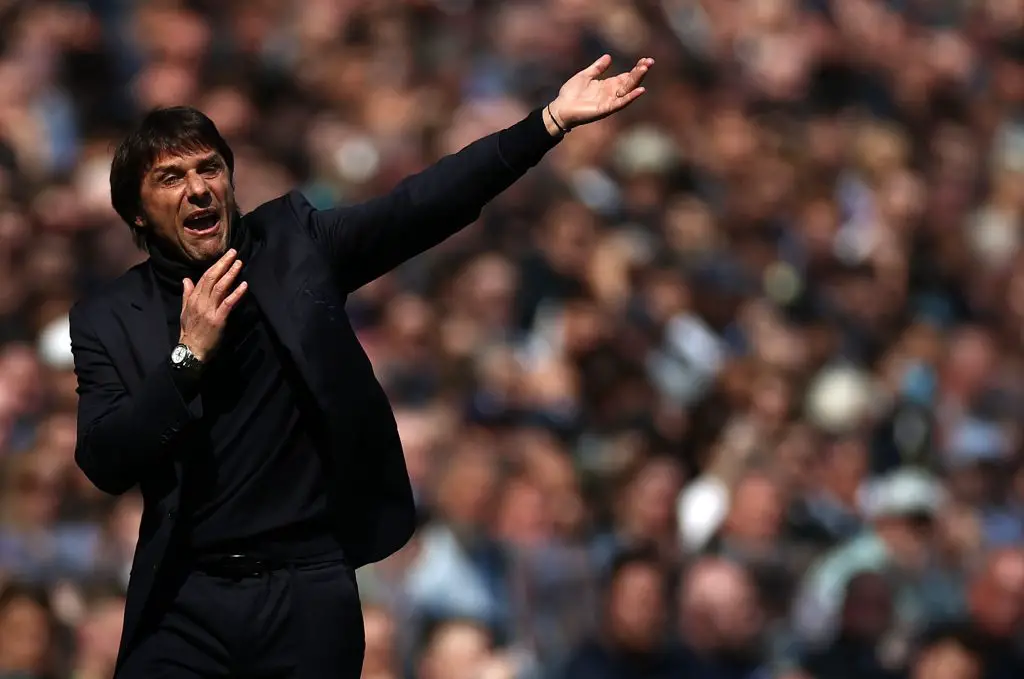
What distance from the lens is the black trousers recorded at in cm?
411

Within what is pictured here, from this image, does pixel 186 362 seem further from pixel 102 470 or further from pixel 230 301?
pixel 102 470

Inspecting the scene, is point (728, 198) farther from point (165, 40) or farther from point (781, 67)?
point (165, 40)

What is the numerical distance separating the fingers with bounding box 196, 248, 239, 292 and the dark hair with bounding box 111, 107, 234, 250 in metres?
0.27

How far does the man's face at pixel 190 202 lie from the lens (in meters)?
4.08

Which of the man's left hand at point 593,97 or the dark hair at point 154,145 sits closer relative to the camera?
the dark hair at point 154,145

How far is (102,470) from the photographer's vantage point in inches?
157

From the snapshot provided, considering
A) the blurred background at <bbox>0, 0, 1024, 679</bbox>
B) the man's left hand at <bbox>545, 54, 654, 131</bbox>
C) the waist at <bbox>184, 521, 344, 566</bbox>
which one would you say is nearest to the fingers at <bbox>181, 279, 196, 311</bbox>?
the waist at <bbox>184, 521, 344, 566</bbox>

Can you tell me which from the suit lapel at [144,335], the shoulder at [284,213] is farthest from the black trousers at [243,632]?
the shoulder at [284,213]

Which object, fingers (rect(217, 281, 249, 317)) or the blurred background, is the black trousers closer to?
fingers (rect(217, 281, 249, 317))

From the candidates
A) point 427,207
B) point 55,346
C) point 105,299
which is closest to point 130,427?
point 105,299

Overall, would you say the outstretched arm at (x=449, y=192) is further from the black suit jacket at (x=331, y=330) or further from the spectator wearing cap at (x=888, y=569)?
the spectator wearing cap at (x=888, y=569)

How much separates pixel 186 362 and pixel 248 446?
26cm

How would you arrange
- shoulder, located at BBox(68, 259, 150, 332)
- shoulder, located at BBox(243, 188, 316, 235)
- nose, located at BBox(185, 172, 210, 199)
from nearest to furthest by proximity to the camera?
1. nose, located at BBox(185, 172, 210, 199)
2. shoulder, located at BBox(68, 259, 150, 332)
3. shoulder, located at BBox(243, 188, 316, 235)

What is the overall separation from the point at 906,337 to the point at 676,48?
121 inches
